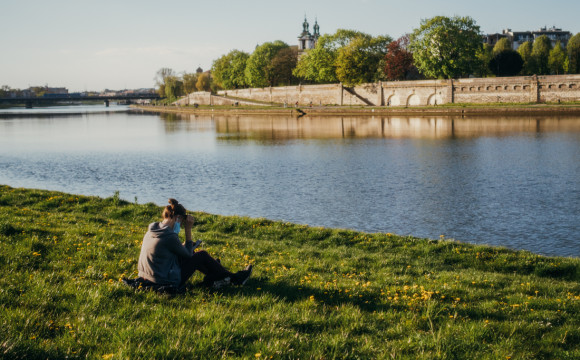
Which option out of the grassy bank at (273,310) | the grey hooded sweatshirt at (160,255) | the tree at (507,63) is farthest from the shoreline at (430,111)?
the grey hooded sweatshirt at (160,255)

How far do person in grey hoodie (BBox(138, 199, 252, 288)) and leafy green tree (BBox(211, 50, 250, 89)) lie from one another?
157 m

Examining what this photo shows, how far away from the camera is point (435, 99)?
10094 centimetres

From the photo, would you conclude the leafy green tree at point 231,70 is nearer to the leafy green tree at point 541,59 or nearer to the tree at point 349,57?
the tree at point 349,57

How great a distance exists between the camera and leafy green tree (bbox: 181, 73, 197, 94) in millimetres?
185875

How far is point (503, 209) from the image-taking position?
80.4ft

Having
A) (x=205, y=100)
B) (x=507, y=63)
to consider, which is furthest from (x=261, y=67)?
(x=507, y=63)

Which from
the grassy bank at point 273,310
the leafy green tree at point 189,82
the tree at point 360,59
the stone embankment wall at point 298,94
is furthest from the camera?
the leafy green tree at point 189,82

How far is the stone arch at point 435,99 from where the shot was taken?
328ft

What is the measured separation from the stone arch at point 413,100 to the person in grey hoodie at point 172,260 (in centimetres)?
10084

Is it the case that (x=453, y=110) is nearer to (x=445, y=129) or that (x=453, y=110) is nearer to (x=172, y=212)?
(x=445, y=129)

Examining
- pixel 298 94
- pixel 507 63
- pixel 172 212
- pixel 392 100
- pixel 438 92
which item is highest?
pixel 507 63

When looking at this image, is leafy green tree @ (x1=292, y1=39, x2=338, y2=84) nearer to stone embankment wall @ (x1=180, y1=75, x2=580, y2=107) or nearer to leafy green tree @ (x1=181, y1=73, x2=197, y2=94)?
stone embankment wall @ (x1=180, y1=75, x2=580, y2=107)

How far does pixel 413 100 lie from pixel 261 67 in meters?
58.7

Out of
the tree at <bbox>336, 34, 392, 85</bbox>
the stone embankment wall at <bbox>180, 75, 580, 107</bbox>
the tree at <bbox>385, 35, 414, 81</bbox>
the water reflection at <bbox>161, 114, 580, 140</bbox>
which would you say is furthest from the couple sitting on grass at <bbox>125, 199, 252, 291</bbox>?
the tree at <bbox>385, 35, 414, 81</bbox>
